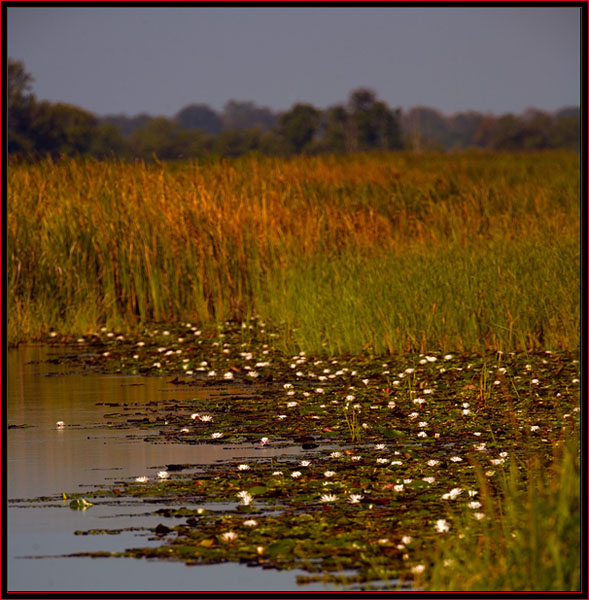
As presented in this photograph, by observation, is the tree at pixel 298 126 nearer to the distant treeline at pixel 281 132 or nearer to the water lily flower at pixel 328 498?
the distant treeline at pixel 281 132

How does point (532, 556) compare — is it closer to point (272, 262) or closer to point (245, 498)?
point (245, 498)

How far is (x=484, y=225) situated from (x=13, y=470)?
13284 millimetres

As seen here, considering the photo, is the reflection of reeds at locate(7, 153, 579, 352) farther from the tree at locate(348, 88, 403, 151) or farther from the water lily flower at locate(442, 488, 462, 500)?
the tree at locate(348, 88, 403, 151)

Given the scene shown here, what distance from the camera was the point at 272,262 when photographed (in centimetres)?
1769

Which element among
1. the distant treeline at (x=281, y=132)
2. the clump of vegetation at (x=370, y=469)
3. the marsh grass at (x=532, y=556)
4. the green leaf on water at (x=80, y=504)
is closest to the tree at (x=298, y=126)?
the distant treeline at (x=281, y=132)

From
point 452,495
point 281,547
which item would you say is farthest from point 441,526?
point 281,547

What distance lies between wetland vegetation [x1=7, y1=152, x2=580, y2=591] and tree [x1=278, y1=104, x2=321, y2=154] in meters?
67.7

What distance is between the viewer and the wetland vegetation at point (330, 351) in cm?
605

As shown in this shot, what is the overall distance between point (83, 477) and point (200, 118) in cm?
16789

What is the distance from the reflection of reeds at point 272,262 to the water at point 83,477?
323 cm

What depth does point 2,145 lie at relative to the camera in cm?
853

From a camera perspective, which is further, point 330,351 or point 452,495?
point 330,351

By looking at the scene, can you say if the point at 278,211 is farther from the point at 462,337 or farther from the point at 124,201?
the point at 462,337

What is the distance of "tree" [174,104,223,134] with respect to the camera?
170 meters
